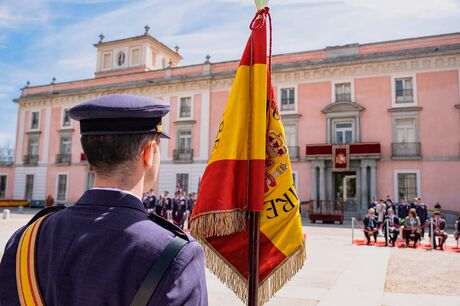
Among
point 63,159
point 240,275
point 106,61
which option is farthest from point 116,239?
point 106,61

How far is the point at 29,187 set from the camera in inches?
1247

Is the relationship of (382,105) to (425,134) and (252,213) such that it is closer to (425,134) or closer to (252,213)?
(425,134)

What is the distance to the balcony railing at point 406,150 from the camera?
20.6 metres

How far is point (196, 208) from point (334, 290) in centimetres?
382

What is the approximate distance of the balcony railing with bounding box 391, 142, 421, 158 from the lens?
2064cm

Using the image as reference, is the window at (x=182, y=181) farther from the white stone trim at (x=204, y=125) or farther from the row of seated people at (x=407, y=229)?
the row of seated people at (x=407, y=229)

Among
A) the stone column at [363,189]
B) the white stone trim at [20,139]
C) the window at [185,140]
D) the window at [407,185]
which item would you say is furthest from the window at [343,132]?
the white stone trim at [20,139]

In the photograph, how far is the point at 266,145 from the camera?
9.82 feet

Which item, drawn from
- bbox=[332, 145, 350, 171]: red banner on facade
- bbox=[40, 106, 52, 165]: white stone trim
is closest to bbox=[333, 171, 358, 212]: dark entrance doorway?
bbox=[332, 145, 350, 171]: red banner on facade

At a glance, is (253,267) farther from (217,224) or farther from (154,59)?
(154,59)

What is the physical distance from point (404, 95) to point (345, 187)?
6.52 m

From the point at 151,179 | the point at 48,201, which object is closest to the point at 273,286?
the point at 151,179

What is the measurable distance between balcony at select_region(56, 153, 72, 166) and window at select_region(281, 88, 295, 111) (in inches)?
717

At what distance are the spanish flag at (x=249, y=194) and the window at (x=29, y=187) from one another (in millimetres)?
33323
